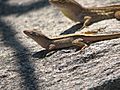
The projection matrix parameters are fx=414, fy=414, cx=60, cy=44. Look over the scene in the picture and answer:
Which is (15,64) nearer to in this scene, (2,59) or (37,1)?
(2,59)

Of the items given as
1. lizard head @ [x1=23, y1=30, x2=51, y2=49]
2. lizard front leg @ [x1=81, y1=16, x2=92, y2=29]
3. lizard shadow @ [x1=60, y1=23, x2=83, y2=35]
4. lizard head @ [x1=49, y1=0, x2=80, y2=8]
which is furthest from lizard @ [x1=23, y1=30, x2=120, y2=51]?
lizard head @ [x1=49, y1=0, x2=80, y2=8]

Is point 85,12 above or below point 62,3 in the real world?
below

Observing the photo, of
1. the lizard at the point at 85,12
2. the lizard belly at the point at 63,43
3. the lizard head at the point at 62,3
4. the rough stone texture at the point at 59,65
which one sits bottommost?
the rough stone texture at the point at 59,65

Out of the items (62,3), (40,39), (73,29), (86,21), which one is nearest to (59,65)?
(40,39)

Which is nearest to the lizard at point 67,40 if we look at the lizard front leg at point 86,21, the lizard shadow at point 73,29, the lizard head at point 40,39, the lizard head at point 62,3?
the lizard head at point 40,39

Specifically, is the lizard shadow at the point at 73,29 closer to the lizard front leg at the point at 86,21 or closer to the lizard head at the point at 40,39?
the lizard front leg at the point at 86,21

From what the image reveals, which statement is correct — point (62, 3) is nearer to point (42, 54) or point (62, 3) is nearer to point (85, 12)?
point (85, 12)

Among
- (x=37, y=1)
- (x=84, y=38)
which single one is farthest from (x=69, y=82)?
(x=37, y=1)
